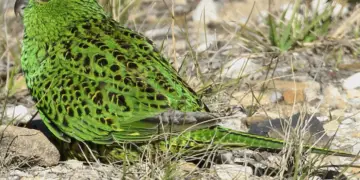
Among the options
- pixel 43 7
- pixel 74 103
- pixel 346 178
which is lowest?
pixel 346 178

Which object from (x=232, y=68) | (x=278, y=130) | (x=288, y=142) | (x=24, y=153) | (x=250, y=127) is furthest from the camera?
(x=232, y=68)

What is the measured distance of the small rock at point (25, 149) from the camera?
490cm

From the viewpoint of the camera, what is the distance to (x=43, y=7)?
5359mm

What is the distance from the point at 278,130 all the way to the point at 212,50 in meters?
1.96

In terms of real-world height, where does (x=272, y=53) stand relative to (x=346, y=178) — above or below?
above

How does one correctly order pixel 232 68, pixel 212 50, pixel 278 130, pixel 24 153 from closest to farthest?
pixel 24 153
pixel 278 130
pixel 232 68
pixel 212 50

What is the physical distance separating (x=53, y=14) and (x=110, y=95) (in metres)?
0.76

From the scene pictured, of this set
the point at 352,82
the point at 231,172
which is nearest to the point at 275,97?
the point at 352,82

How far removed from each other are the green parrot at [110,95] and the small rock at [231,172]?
131 mm

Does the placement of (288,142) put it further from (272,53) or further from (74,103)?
(272,53)

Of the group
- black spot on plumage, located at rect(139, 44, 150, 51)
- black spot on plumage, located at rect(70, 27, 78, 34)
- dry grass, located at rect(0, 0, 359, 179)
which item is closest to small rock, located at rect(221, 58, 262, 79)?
dry grass, located at rect(0, 0, 359, 179)

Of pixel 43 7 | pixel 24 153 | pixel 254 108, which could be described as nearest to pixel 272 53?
pixel 254 108

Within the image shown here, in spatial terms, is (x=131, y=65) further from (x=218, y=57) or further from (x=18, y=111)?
(x=218, y=57)

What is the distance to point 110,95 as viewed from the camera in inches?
191
